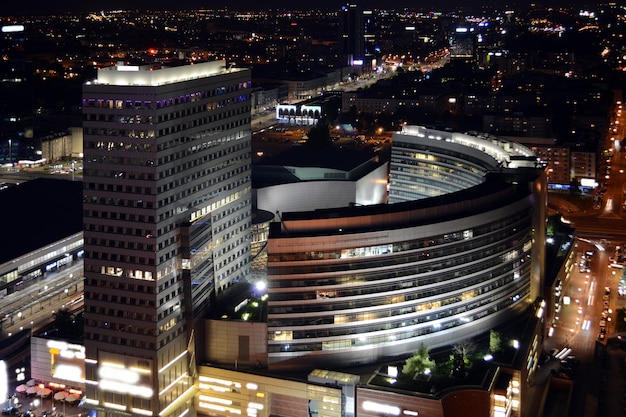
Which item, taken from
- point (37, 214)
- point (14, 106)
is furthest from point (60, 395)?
point (14, 106)

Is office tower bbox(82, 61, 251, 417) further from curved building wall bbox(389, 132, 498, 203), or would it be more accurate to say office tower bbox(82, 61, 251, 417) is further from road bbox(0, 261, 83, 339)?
curved building wall bbox(389, 132, 498, 203)

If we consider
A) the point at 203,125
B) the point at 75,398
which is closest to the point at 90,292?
the point at 75,398

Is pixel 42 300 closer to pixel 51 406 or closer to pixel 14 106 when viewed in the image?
pixel 51 406

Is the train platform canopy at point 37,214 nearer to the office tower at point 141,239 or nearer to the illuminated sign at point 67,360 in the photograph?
the illuminated sign at point 67,360

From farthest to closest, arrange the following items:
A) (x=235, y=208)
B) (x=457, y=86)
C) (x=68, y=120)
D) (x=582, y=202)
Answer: (x=457, y=86) < (x=68, y=120) < (x=582, y=202) < (x=235, y=208)

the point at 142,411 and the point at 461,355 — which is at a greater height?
the point at 461,355

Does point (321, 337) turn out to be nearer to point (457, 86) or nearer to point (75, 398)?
point (75, 398)

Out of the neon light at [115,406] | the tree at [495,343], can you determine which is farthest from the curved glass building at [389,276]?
the neon light at [115,406]
